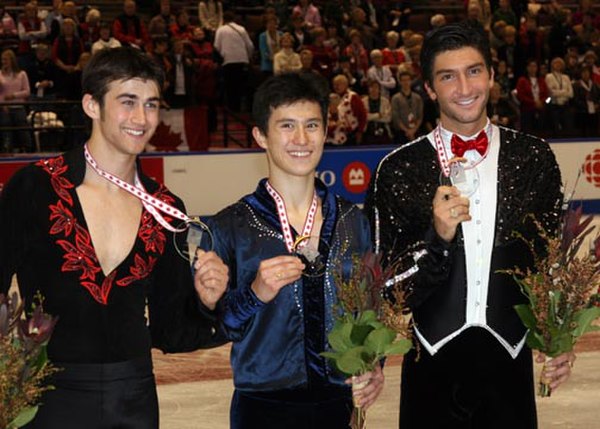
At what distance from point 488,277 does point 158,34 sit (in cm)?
1420

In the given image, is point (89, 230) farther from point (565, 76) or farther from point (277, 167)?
point (565, 76)

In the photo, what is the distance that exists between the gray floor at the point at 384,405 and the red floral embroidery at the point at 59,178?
366 centimetres

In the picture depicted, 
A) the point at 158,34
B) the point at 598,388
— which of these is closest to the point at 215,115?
the point at 158,34

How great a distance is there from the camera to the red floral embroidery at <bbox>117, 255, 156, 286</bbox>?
14.5 ft

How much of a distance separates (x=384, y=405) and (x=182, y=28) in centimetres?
1179

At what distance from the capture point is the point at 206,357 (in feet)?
31.9

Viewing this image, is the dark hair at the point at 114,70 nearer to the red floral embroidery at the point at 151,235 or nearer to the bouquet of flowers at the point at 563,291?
the red floral embroidery at the point at 151,235

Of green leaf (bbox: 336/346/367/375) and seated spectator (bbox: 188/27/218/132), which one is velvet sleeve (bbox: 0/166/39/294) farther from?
seated spectator (bbox: 188/27/218/132)

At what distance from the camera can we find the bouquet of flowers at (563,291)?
449cm

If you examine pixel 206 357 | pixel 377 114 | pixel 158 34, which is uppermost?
pixel 158 34

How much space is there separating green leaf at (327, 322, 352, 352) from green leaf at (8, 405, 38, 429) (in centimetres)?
100

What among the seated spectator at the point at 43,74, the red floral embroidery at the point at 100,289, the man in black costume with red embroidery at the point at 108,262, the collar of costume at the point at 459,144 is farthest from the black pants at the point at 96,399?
the seated spectator at the point at 43,74

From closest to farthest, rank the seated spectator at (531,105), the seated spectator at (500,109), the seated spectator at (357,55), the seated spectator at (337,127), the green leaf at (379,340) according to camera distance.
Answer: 1. the green leaf at (379,340)
2. the seated spectator at (337,127)
3. the seated spectator at (500,109)
4. the seated spectator at (357,55)
5. the seated spectator at (531,105)

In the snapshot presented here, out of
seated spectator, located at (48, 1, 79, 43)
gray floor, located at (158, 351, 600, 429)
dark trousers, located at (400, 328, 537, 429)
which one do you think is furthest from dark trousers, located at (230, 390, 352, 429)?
seated spectator, located at (48, 1, 79, 43)
